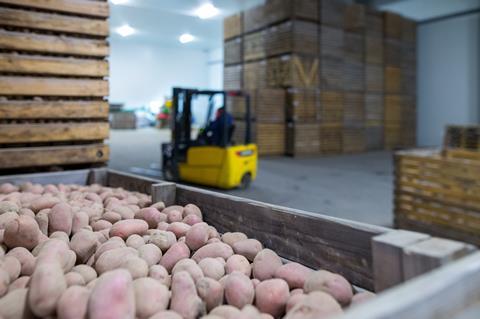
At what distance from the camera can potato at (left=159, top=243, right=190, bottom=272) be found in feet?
5.48

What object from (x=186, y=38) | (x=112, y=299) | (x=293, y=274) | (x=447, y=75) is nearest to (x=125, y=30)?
(x=186, y=38)

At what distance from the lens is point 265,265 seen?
1.62 metres

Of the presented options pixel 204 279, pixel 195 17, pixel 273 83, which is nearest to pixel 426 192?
pixel 204 279

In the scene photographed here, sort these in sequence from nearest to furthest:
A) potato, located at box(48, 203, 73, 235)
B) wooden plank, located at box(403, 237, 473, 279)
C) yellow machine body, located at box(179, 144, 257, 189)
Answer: wooden plank, located at box(403, 237, 473, 279), potato, located at box(48, 203, 73, 235), yellow machine body, located at box(179, 144, 257, 189)

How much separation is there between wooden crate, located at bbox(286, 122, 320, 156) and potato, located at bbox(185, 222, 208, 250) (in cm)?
1009

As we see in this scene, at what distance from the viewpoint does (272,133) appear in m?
11.8

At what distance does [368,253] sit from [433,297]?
0.60 meters

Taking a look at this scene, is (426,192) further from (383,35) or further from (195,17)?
(195,17)

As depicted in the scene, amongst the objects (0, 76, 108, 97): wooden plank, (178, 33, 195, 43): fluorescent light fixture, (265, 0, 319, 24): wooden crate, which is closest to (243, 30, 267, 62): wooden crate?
(265, 0, 319, 24): wooden crate

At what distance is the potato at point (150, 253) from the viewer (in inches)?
64.6

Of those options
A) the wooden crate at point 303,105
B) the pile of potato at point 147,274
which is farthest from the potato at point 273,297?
the wooden crate at point 303,105

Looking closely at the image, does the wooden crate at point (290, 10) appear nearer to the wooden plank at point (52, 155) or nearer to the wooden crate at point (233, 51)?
the wooden crate at point (233, 51)

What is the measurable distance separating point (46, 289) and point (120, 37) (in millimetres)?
26874

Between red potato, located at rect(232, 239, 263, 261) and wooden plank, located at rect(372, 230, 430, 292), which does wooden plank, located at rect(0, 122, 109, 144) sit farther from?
wooden plank, located at rect(372, 230, 430, 292)
